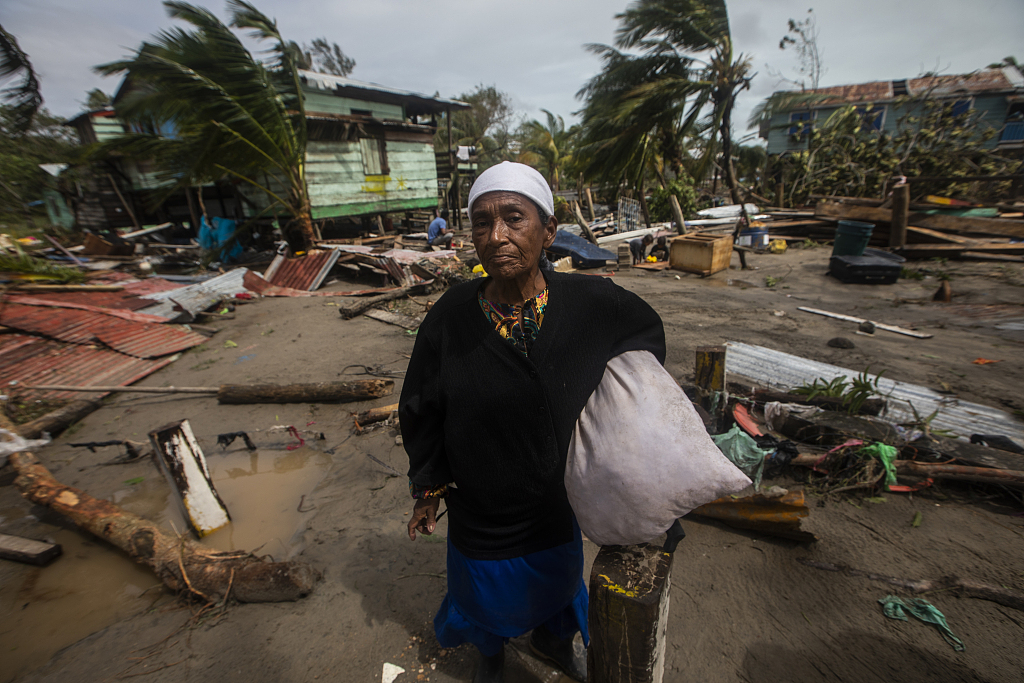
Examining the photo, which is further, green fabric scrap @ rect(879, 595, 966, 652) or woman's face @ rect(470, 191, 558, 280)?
green fabric scrap @ rect(879, 595, 966, 652)

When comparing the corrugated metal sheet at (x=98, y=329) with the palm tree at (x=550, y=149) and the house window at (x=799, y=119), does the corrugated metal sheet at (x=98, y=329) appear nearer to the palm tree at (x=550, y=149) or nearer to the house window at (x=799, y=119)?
the palm tree at (x=550, y=149)

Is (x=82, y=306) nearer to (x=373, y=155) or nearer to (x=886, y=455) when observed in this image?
(x=373, y=155)

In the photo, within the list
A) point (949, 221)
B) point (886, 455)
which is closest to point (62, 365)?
point (886, 455)

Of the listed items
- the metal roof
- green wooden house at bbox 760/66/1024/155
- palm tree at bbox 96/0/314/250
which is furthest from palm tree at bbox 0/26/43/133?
green wooden house at bbox 760/66/1024/155

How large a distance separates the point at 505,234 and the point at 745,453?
2439 millimetres

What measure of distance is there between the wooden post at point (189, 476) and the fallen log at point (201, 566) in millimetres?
276

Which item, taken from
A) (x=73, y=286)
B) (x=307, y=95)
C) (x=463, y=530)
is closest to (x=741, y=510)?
(x=463, y=530)

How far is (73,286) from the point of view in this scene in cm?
760

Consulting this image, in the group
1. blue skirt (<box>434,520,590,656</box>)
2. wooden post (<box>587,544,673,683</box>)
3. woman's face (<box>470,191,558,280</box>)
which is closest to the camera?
wooden post (<box>587,544,673,683</box>)

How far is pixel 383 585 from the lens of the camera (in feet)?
8.09

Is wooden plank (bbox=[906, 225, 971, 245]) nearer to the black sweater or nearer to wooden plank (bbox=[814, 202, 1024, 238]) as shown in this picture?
wooden plank (bbox=[814, 202, 1024, 238])

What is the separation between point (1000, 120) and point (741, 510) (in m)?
30.2

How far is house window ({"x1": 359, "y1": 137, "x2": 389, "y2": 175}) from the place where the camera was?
507 inches

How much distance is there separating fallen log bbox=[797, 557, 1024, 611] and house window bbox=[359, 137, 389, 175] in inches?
560
